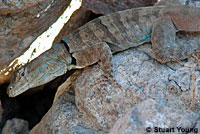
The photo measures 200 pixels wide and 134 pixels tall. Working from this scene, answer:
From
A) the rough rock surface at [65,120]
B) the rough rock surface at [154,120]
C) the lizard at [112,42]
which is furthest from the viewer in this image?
the lizard at [112,42]

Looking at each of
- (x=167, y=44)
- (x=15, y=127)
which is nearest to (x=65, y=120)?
(x=15, y=127)

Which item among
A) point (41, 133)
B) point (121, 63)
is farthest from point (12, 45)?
point (121, 63)

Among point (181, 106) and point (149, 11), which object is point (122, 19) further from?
point (181, 106)

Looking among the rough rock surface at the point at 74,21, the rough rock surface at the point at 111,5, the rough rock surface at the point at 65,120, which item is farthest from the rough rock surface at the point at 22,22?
the rough rock surface at the point at 65,120

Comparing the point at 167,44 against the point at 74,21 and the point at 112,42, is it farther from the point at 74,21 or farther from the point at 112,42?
the point at 74,21

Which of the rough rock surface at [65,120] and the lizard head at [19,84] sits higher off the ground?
the lizard head at [19,84]

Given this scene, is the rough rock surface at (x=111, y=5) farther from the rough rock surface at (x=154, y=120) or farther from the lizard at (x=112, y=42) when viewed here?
the rough rock surface at (x=154, y=120)
